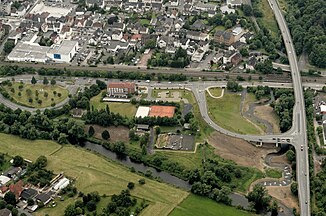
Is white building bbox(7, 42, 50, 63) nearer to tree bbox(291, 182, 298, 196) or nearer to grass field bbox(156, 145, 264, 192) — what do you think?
grass field bbox(156, 145, 264, 192)

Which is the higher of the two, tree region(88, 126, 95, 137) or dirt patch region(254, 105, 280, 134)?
dirt patch region(254, 105, 280, 134)

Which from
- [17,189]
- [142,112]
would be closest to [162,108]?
[142,112]

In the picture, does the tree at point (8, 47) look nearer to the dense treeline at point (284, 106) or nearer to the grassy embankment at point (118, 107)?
the grassy embankment at point (118, 107)

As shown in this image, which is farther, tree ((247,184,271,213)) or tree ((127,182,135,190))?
tree ((127,182,135,190))

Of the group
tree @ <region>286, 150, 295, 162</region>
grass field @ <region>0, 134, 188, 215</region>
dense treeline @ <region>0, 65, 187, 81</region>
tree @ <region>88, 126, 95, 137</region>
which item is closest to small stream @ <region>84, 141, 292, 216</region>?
tree @ <region>88, 126, 95, 137</region>

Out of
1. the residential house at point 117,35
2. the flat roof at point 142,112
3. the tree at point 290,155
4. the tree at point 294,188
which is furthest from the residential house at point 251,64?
the tree at point 294,188

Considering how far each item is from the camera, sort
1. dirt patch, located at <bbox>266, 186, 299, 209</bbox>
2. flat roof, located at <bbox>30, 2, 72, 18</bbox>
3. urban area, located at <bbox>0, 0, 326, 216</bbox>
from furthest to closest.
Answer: flat roof, located at <bbox>30, 2, 72, 18</bbox> < urban area, located at <bbox>0, 0, 326, 216</bbox> < dirt patch, located at <bbox>266, 186, 299, 209</bbox>
